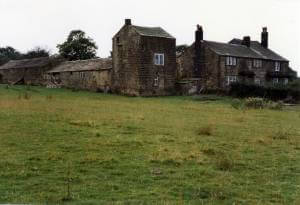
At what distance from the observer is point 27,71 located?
9331 cm

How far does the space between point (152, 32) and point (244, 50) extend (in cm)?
1816

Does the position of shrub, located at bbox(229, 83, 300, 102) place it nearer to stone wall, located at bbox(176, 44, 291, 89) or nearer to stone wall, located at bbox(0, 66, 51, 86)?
stone wall, located at bbox(176, 44, 291, 89)

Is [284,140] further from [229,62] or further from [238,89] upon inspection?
[229,62]

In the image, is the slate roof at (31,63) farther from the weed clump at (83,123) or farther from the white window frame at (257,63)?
the weed clump at (83,123)

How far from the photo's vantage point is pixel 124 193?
11.8 metres

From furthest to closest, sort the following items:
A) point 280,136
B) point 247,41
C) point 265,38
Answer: point 265,38, point 247,41, point 280,136

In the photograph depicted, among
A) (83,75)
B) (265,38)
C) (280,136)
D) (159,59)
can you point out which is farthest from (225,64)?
(280,136)

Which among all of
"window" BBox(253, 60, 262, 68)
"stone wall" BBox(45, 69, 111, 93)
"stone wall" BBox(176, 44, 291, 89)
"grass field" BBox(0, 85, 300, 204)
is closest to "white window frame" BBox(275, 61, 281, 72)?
"stone wall" BBox(176, 44, 291, 89)

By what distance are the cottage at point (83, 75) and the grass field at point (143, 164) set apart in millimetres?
49988

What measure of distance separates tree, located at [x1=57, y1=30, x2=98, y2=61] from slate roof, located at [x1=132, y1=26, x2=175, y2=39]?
151 ft

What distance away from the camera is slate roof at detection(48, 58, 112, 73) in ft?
252

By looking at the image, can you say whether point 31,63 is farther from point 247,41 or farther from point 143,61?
point 247,41

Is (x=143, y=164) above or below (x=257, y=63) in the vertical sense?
below

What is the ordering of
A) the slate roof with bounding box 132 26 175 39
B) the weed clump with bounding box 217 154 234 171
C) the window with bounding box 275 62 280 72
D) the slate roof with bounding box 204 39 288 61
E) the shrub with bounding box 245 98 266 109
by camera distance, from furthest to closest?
the window with bounding box 275 62 280 72 → the slate roof with bounding box 204 39 288 61 → the slate roof with bounding box 132 26 175 39 → the shrub with bounding box 245 98 266 109 → the weed clump with bounding box 217 154 234 171
